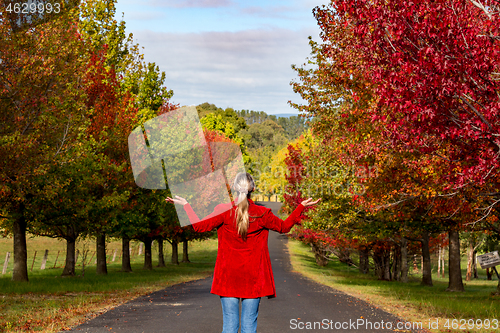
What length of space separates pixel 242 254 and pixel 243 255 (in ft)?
0.05

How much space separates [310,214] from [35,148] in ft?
42.3

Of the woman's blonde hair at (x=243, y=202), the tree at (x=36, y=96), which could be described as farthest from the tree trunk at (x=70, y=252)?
the woman's blonde hair at (x=243, y=202)

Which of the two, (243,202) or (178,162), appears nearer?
(243,202)

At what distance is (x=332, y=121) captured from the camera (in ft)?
61.2

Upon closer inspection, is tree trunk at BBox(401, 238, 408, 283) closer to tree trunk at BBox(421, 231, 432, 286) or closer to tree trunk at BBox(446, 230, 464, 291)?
tree trunk at BBox(421, 231, 432, 286)

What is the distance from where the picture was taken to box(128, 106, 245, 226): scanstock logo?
2766 cm

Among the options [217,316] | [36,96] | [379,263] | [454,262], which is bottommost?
[379,263]

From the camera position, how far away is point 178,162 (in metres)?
30.3

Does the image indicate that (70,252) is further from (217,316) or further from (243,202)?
(243,202)

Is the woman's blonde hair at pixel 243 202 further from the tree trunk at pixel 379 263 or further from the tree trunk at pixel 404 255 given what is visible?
the tree trunk at pixel 379 263

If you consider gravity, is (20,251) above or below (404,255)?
above

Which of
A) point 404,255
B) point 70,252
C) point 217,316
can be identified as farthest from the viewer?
point 404,255

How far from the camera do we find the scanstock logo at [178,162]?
27.7 meters

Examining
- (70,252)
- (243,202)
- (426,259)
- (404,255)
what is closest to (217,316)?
(243,202)
